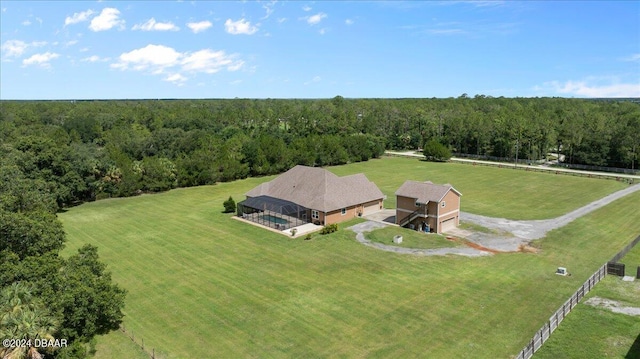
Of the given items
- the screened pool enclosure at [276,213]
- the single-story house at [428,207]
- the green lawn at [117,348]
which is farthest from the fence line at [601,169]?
the green lawn at [117,348]

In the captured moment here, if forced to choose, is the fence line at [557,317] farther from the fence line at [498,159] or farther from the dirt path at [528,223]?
the fence line at [498,159]

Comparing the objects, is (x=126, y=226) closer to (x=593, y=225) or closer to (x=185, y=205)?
(x=185, y=205)

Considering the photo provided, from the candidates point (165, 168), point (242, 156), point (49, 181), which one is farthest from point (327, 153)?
point (49, 181)

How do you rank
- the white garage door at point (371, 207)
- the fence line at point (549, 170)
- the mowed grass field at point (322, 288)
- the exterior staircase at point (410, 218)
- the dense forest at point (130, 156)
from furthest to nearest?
the fence line at point (549, 170), the white garage door at point (371, 207), the exterior staircase at point (410, 218), the mowed grass field at point (322, 288), the dense forest at point (130, 156)

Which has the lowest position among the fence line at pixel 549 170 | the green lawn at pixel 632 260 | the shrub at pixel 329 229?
the green lawn at pixel 632 260

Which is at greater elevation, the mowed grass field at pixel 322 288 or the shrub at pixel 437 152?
the shrub at pixel 437 152

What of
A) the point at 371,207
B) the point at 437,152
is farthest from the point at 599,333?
the point at 437,152
